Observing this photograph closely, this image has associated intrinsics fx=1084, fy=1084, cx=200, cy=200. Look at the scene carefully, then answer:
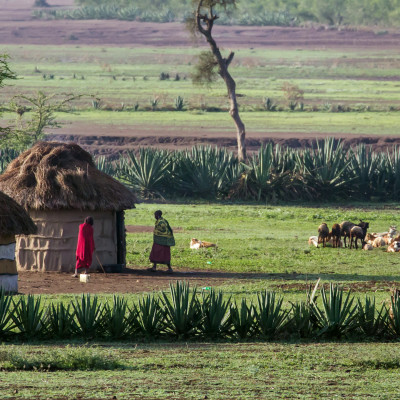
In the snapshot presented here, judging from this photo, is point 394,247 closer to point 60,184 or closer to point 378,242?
point 378,242

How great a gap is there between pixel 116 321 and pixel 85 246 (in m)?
6.13

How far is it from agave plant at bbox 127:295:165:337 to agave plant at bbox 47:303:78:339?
2.37 ft

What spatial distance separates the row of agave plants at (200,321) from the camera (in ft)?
43.9

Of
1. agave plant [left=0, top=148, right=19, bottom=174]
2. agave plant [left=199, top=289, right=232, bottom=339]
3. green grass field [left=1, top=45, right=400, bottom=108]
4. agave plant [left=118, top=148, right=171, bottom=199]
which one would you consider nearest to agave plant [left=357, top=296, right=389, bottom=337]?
agave plant [left=199, top=289, right=232, bottom=339]

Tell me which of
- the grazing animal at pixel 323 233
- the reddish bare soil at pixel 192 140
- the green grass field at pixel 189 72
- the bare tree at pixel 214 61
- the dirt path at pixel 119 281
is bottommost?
the dirt path at pixel 119 281

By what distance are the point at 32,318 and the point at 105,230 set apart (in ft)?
25.4

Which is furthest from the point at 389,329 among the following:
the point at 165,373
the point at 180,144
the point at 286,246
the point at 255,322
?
the point at 180,144

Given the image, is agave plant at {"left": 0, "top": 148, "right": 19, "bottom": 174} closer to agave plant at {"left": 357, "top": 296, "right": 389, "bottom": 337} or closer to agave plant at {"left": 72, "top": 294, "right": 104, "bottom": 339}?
agave plant at {"left": 72, "top": 294, "right": 104, "bottom": 339}

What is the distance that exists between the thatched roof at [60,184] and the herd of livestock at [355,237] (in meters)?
5.46

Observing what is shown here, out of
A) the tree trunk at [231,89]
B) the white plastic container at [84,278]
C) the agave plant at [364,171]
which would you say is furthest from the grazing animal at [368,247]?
the tree trunk at [231,89]

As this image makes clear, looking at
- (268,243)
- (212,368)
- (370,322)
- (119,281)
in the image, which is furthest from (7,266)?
(268,243)

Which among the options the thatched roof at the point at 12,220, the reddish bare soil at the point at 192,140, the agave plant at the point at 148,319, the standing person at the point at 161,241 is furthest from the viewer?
the reddish bare soil at the point at 192,140

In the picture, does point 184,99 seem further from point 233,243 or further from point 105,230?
point 105,230

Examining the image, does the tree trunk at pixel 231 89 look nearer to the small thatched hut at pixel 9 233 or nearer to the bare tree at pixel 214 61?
the bare tree at pixel 214 61
